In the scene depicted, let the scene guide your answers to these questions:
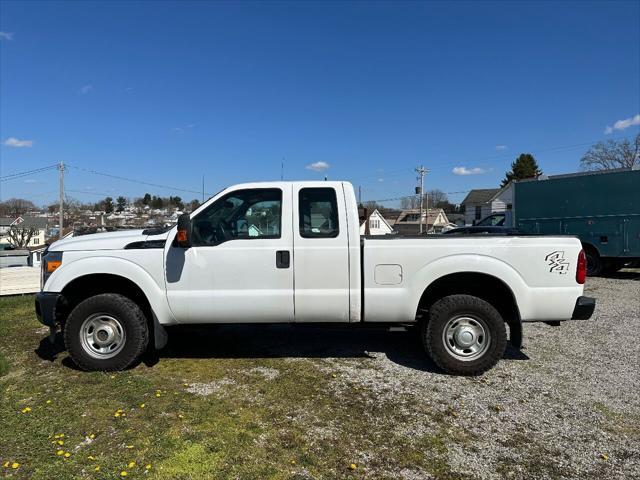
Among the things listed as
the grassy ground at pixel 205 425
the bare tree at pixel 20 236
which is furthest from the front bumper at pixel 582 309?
the bare tree at pixel 20 236

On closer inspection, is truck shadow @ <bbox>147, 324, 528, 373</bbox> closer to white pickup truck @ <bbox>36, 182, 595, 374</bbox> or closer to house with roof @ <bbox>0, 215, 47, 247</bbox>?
white pickup truck @ <bbox>36, 182, 595, 374</bbox>

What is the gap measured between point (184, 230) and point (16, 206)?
326 feet

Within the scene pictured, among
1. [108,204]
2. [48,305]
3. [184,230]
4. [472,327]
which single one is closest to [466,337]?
[472,327]

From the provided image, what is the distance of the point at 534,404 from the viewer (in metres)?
4.12

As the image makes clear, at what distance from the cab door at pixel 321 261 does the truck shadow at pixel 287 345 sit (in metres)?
0.34

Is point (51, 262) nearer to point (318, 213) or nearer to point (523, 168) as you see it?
point (318, 213)

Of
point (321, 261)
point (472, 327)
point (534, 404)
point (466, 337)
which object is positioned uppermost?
point (321, 261)

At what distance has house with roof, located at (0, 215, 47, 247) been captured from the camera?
244 ft

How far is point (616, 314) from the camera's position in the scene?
316 inches

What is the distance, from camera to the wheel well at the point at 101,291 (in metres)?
4.90

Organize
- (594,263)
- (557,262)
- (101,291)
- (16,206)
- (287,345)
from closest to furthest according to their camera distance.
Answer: (557,262) → (101,291) → (287,345) → (594,263) → (16,206)

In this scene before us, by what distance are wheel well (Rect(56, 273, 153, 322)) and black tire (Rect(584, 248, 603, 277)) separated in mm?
12560

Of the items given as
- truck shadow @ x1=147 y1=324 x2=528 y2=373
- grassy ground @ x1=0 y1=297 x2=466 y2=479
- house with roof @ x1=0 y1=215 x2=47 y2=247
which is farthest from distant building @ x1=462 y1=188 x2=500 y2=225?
house with roof @ x1=0 y1=215 x2=47 y2=247

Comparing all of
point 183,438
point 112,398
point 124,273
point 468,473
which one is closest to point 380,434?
point 468,473
